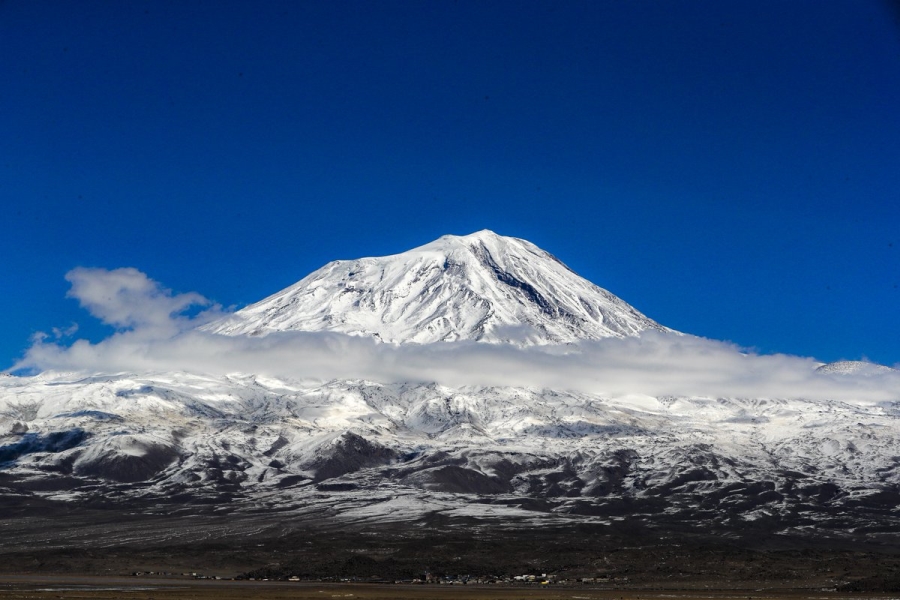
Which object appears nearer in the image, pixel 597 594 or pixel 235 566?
pixel 597 594

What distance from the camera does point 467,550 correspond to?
177 metres

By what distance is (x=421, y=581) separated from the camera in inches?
5418

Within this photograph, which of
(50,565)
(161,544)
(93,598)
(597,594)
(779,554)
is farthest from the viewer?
(161,544)

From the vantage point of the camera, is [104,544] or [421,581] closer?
[421,581]

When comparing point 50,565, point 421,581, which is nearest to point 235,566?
point 50,565

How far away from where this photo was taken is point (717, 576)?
466ft

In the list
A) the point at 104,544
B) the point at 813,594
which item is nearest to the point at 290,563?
the point at 104,544

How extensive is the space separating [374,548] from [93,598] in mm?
91109

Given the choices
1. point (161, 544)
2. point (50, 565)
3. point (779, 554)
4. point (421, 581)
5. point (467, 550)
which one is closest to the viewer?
point (421, 581)

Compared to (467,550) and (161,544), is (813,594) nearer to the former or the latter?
(467,550)

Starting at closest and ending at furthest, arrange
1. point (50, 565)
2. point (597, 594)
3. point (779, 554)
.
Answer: point (597, 594) < point (50, 565) < point (779, 554)

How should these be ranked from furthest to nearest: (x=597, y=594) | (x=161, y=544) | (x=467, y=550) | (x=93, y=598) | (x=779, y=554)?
(x=161, y=544), (x=467, y=550), (x=779, y=554), (x=597, y=594), (x=93, y=598)

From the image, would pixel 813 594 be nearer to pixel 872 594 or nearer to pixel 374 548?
pixel 872 594

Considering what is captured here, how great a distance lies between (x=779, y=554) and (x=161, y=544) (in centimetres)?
11965
